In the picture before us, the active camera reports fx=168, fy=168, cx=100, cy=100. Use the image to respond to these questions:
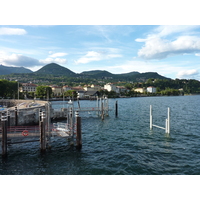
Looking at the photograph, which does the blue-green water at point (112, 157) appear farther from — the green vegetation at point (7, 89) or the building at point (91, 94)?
the building at point (91, 94)

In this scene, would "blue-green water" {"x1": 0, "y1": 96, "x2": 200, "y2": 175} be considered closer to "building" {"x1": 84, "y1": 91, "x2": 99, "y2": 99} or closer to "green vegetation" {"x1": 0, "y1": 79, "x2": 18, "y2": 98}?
"green vegetation" {"x1": 0, "y1": 79, "x2": 18, "y2": 98}

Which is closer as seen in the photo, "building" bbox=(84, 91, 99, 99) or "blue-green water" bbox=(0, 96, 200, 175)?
"blue-green water" bbox=(0, 96, 200, 175)

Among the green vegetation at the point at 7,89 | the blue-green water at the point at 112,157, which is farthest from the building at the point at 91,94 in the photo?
the blue-green water at the point at 112,157

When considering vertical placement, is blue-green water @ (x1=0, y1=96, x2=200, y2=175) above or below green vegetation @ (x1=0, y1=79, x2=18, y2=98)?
below

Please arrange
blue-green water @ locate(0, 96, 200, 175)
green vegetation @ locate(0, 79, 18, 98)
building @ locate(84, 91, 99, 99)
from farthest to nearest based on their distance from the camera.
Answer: building @ locate(84, 91, 99, 99), green vegetation @ locate(0, 79, 18, 98), blue-green water @ locate(0, 96, 200, 175)

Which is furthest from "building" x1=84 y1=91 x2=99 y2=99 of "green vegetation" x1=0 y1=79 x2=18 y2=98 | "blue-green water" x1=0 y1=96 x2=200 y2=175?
"blue-green water" x1=0 y1=96 x2=200 y2=175

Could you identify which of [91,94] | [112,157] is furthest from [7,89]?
[91,94]

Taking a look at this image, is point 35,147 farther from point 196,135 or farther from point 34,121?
point 196,135

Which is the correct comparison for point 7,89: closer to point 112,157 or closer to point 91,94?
Result: point 112,157

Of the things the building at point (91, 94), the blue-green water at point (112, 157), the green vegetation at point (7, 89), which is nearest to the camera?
the blue-green water at point (112, 157)

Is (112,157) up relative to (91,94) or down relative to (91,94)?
down

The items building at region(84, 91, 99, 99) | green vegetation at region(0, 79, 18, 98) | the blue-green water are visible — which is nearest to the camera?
the blue-green water

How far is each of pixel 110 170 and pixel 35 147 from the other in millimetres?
9400

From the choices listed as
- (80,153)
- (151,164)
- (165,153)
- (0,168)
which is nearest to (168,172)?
(151,164)
